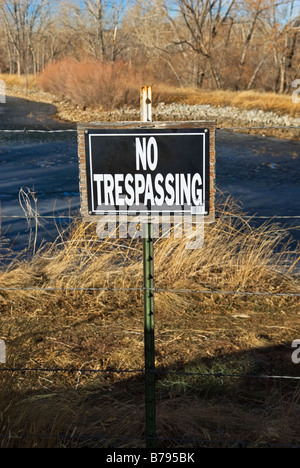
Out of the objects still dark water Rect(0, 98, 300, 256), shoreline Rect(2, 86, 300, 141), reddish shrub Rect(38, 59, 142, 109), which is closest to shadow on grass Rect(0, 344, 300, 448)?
still dark water Rect(0, 98, 300, 256)

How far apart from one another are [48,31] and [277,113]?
2992cm

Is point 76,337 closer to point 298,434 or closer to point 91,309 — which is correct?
point 91,309

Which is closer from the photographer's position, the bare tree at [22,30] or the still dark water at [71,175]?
the still dark water at [71,175]

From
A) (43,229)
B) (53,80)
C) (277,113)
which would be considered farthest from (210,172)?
(53,80)

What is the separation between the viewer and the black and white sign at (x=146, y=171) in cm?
203

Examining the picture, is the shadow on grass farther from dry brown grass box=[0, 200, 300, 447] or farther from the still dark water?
the still dark water

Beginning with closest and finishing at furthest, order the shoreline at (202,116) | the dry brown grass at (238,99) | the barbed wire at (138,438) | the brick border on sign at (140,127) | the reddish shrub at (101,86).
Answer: the brick border on sign at (140,127)
the barbed wire at (138,438)
the shoreline at (202,116)
the dry brown grass at (238,99)
the reddish shrub at (101,86)

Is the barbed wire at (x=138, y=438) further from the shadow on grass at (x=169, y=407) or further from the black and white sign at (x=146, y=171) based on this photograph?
the black and white sign at (x=146, y=171)

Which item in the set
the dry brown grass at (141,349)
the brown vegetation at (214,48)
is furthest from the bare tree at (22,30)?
the dry brown grass at (141,349)

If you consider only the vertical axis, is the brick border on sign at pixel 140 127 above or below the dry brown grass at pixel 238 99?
below

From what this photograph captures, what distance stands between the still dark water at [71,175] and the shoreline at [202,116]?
1.52ft

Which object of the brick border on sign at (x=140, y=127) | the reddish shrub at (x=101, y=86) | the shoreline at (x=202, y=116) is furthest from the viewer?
the reddish shrub at (x=101, y=86)

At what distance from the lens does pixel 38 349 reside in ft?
10.4

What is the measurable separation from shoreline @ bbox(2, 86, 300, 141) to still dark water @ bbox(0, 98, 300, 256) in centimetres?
46
